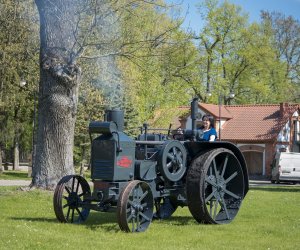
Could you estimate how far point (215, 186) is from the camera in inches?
446

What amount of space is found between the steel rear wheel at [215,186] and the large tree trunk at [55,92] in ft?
18.5

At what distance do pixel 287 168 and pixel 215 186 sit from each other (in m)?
25.2

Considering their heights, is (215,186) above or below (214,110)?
below

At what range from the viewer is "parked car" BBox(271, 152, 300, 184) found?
3528 cm

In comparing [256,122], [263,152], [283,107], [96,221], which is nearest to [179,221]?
[96,221]

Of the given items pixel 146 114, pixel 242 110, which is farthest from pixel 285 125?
pixel 146 114

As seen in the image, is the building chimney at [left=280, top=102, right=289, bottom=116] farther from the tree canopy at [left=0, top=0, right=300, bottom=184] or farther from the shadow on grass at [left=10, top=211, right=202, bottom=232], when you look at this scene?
the shadow on grass at [left=10, top=211, right=202, bottom=232]

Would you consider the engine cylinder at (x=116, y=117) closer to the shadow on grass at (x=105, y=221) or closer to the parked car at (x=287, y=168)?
the shadow on grass at (x=105, y=221)

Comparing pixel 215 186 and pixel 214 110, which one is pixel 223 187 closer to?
pixel 215 186

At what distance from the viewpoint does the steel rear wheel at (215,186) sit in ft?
35.2

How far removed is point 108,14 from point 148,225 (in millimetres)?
7697

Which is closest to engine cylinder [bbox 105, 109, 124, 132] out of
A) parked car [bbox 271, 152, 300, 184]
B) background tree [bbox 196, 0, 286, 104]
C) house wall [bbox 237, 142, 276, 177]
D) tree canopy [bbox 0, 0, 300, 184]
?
tree canopy [bbox 0, 0, 300, 184]

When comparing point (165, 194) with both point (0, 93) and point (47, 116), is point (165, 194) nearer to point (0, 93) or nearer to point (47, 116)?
point (47, 116)

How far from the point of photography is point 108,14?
16.1 meters
